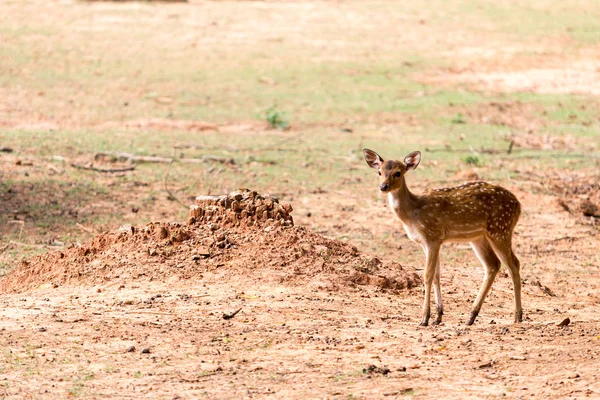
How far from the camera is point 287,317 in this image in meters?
8.81

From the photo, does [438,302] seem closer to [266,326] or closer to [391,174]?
[391,174]

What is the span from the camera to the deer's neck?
9070mm

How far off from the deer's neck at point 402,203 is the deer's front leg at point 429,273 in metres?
0.31

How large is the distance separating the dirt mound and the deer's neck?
3.30 ft

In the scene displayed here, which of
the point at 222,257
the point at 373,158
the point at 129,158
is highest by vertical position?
the point at 373,158

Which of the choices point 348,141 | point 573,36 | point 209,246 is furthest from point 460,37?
point 209,246

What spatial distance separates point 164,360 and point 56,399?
0.96 metres

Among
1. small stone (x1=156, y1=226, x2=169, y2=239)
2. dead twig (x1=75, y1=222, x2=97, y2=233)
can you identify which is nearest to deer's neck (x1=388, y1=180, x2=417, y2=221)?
small stone (x1=156, y1=226, x2=169, y2=239)

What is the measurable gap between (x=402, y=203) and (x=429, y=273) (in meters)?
0.61

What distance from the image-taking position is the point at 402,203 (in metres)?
9.07

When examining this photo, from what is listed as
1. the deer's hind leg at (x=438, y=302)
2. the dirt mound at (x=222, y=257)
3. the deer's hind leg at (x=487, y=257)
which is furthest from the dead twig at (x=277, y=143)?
the deer's hind leg at (x=438, y=302)

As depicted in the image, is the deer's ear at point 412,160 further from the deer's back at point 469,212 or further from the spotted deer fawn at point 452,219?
the deer's back at point 469,212

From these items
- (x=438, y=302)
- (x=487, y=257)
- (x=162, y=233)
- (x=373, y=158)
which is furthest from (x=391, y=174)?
(x=162, y=233)

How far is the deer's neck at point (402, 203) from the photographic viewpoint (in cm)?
907
